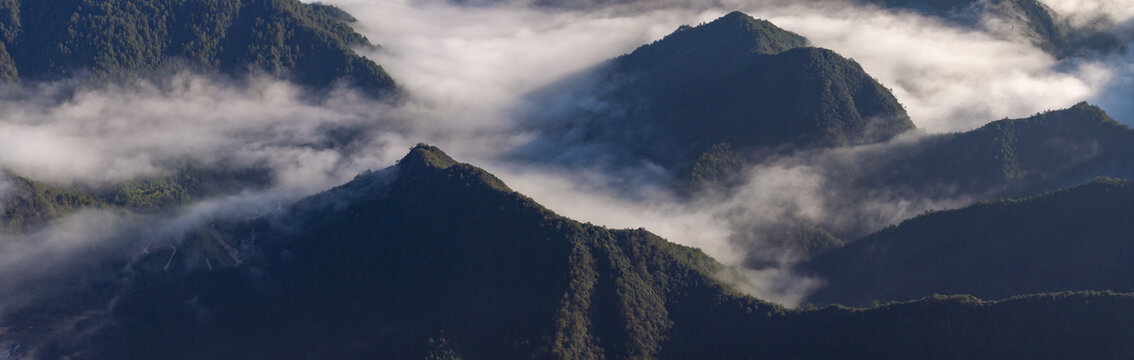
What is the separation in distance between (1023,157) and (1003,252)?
30.6 meters

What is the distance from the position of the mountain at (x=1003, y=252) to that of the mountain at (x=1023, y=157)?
19227mm

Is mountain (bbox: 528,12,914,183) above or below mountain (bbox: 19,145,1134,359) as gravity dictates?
above

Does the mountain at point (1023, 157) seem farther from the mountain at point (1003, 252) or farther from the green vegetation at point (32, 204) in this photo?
the green vegetation at point (32, 204)

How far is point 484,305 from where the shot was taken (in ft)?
394

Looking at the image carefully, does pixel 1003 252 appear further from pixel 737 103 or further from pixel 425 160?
pixel 425 160

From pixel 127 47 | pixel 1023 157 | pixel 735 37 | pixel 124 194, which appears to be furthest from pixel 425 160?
pixel 127 47

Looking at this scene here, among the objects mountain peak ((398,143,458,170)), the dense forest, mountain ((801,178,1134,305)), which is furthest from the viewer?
mountain peak ((398,143,458,170))

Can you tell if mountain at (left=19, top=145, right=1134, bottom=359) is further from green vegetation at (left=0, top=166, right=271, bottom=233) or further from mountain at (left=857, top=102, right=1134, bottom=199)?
mountain at (left=857, top=102, right=1134, bottom=199)

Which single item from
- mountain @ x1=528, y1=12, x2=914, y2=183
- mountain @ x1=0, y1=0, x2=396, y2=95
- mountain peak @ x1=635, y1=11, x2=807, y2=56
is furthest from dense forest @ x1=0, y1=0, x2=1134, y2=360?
mountain @ x1=0, y1=0, x2=396, y2=95

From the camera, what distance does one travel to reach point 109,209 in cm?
16238

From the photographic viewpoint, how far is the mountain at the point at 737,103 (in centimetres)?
16888

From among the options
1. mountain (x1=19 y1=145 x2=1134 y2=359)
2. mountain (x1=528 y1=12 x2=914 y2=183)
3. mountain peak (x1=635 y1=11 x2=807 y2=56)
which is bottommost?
mountain (x1=19 y1=145 x2=1134 y2=359)

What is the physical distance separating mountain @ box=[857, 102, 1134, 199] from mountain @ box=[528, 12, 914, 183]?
463 inches

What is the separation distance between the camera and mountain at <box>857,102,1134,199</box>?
144125mm
